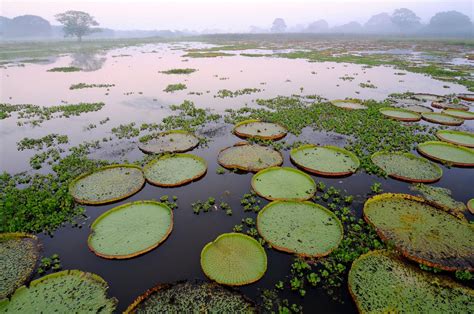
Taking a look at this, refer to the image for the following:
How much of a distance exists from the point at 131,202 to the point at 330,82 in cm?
1928

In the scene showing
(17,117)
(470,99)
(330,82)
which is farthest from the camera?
(330,82)

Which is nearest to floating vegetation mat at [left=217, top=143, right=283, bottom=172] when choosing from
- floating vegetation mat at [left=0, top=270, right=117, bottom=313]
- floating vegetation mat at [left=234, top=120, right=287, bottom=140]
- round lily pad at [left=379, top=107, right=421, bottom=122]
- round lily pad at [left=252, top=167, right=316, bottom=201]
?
round lily pad at [left=252, top=167, right=316, bottom=201]

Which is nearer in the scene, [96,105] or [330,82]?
[96,105]

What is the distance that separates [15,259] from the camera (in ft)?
17.6

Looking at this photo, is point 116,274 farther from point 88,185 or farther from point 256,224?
point 88,185

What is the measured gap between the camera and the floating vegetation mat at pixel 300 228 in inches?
220

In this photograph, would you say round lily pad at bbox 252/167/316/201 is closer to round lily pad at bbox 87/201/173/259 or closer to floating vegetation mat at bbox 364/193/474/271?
floating vegetation mat at bbox 364/193/474/271

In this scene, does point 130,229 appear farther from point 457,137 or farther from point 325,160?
point 457,137

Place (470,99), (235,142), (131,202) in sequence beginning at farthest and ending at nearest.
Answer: (470,99)
(235,142)
(131,202)

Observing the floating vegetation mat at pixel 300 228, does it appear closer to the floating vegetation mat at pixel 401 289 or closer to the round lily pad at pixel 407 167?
the floating vegetation mat at pixel 401 289

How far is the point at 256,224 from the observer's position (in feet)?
20.5

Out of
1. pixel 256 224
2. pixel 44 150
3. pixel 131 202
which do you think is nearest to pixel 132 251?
pixel 131 202

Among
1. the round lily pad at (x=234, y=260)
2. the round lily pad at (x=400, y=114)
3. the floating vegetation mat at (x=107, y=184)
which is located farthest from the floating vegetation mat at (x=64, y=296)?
the round lily pad at (x=400, y=114)

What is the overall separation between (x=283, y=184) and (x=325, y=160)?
231 centimetres
